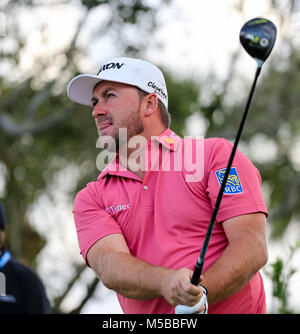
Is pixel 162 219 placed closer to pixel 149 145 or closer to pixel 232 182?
pixel 232 182

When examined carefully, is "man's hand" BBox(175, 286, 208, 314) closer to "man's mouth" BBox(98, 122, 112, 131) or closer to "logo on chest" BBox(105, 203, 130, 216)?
"logo on chest" BBox(105, 203, 130, 216)

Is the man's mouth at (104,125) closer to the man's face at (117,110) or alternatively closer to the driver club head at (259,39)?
the man's face at (117,110)

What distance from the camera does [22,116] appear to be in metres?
15.8

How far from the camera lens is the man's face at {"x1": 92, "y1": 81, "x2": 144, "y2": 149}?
384cm

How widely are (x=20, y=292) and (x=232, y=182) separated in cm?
266

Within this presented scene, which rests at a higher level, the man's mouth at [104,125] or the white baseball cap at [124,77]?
the white baseball cap at [124,77]

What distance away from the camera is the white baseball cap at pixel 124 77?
3941 mm

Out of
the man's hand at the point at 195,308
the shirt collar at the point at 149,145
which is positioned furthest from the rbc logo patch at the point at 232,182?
the man's hand at the point at 195,308

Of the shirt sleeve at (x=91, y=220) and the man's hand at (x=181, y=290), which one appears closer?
the man's hand at (x=181, y=290)

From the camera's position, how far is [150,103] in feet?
13.2

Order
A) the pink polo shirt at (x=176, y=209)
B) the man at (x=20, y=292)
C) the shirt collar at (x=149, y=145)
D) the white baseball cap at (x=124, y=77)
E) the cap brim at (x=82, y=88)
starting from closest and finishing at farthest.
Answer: the pink polo shirt at (x=176, y=209)
the shirt collar at (x=149, y=145)
the white baseball cap at (x=124, y=77)
the cap brim at (x=82, y=88)
the man at (x=20, y=292)

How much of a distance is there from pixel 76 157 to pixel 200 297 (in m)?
14.8

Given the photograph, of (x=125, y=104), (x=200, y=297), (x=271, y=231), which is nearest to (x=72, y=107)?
(x=271, y=231)

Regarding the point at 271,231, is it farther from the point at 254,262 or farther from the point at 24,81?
the point at 254,262
